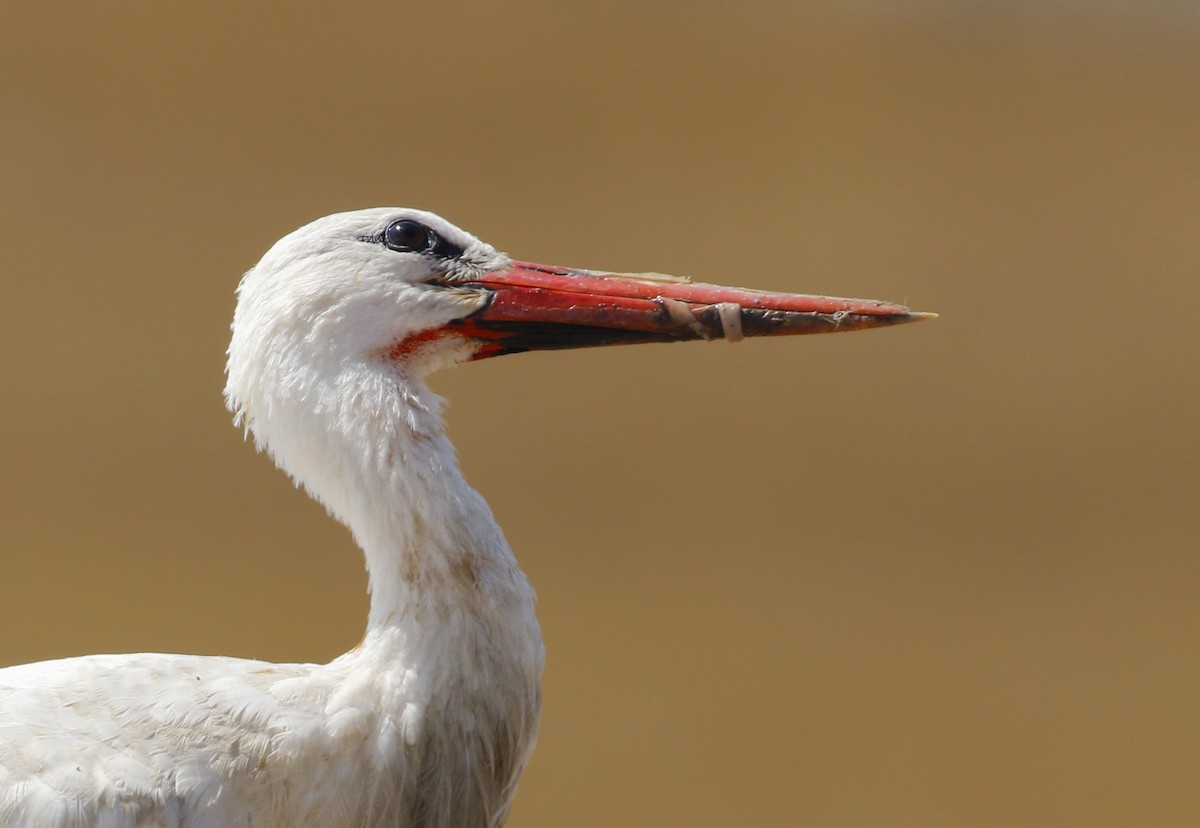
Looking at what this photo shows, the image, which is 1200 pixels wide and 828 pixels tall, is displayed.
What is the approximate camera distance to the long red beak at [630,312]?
1423mm

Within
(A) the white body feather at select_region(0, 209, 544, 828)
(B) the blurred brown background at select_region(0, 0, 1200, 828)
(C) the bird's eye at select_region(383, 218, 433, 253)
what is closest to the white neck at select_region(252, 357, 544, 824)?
(A) the white body feather at select_region(0, 209, 544, 828)

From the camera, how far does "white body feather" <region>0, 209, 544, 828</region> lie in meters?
1.30

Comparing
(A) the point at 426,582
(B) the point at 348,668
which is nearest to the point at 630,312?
(A) the point at 426,582

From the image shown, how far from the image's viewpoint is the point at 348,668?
4.50 feet

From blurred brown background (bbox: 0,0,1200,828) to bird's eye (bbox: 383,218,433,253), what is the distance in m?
1.67

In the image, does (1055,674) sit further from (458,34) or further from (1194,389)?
(458,34)

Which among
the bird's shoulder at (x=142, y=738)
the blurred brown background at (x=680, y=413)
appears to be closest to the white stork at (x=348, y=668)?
the bird's shoulder at (x=142, y=738)

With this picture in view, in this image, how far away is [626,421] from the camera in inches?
125

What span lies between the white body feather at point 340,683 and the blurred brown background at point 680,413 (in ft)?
5.67

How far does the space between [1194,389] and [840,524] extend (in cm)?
98

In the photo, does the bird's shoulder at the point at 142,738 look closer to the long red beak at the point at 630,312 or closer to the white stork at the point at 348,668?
the white stork at the point at 348,668

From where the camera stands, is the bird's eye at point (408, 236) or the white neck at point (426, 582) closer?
the white neck at point (426, 582)

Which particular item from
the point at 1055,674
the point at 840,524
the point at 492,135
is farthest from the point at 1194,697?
the point at 492,135

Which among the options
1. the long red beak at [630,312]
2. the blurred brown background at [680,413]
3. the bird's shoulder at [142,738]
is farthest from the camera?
the blurred brown background at [680,413]
